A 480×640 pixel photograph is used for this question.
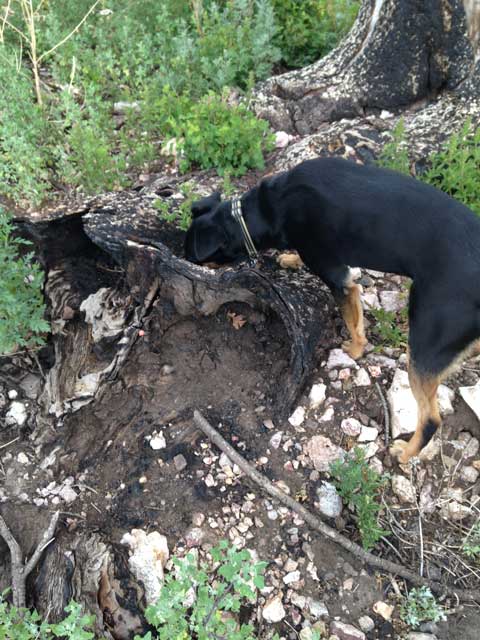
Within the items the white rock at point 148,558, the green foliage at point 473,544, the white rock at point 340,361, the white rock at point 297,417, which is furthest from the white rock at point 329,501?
the white rock at point 148,558

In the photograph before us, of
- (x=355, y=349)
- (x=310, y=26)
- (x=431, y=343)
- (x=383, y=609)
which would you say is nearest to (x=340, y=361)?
(x=355, y=349)

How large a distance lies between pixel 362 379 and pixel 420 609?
1.15m

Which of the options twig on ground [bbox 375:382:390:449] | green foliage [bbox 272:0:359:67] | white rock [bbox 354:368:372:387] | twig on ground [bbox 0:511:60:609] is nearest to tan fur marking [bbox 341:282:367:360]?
white rock [bbox 354:368:372:387]

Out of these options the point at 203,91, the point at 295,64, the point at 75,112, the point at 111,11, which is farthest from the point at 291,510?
the point at 111,11

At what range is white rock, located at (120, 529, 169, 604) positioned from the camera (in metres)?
2.34

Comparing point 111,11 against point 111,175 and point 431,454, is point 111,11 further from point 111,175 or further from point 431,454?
point 431,454

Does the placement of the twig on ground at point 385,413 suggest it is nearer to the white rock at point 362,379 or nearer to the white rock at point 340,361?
the white rock at point 362,379

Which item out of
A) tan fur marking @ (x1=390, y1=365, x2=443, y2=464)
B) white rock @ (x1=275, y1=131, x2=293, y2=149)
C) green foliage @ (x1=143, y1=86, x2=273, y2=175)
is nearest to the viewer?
tan fur marking @ (x1=390, y1=365, x2=443, y2=464)

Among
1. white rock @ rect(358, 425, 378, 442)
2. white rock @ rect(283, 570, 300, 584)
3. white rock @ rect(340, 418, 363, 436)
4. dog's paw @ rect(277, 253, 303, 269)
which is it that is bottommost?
white rock @ rect(283, 570, 300, 584)

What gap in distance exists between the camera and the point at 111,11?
4.87 meters

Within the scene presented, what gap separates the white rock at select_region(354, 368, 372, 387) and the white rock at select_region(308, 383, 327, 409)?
0.19 meters

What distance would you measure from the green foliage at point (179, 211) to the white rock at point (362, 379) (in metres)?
1.36

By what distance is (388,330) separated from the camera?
9.71ft

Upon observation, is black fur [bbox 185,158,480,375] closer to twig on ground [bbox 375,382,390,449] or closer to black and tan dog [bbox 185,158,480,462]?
black and tan dog [bbox 185,158,480,462]
